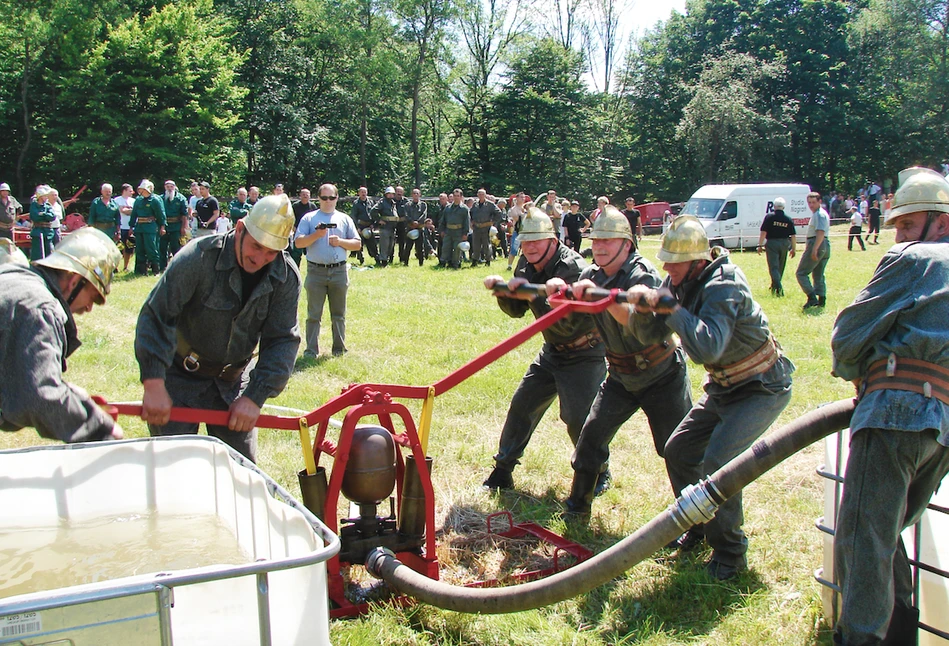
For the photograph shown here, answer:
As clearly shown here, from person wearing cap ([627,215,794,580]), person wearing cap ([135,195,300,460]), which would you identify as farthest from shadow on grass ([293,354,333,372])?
person wearing cap ([627,215,794,580])

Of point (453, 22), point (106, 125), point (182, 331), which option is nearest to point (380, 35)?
point (453, 22)

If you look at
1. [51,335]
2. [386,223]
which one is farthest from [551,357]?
[386,223]

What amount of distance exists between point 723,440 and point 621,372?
0.85 m

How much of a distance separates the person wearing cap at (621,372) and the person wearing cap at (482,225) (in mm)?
14276

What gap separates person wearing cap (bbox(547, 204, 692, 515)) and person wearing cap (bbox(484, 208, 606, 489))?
257 millimetres

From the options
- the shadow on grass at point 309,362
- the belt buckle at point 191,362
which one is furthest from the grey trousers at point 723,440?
the shadow on grass at point 309,362

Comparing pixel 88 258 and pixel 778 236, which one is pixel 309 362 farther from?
pixel 778 236

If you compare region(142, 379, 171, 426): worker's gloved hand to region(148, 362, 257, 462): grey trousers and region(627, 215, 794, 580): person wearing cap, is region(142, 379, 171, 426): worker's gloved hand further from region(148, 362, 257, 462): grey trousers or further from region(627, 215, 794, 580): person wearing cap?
region(627, 215, 794, 580): person wearing cap

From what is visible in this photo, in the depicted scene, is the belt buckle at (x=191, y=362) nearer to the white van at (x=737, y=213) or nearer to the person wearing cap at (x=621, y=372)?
the person wearing cap at (x=621, y=372)

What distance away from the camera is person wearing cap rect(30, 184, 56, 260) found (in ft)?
49.6

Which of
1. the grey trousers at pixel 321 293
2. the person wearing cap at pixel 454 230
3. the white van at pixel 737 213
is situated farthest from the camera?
the white van at pixel 737 213

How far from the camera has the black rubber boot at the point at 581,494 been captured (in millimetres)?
5250

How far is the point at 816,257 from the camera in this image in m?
12.7

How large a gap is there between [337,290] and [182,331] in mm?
5170
